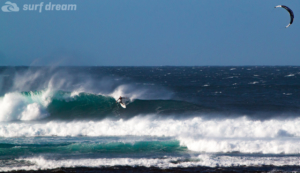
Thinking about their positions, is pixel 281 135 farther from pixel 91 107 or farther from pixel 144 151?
pixel 91 107

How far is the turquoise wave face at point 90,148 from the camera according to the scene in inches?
501

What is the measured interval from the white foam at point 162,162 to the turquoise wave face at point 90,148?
3.23 ft

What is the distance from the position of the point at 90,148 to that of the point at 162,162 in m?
3.86

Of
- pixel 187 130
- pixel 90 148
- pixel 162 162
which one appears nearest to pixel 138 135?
pixel 187 130

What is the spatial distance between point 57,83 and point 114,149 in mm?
17817

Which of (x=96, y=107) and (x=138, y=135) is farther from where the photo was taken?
(x=96, y=107)

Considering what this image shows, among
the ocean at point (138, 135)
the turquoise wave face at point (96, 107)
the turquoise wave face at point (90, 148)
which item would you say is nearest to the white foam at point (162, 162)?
the ocean at point (138, 135)

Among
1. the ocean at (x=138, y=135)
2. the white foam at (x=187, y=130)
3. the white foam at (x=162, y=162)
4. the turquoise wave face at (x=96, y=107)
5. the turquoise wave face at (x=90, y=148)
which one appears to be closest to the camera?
the white foam at (x=162, y=162)

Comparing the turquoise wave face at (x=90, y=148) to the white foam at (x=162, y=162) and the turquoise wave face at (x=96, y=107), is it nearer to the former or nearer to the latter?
the white foam at (x=162, y=162)

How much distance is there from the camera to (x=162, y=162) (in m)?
11.3

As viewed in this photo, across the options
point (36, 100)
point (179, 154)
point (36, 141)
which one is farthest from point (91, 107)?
point (179, 154)

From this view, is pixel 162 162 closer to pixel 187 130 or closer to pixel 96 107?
pixel 187 130

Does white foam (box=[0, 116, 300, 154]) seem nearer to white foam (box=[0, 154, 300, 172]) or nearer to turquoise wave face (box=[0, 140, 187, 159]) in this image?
turquoise wave face (box=[0, 140, 187, 159])

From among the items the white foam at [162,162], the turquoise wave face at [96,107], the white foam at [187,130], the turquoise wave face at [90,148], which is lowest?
the white foam at [162,162]
